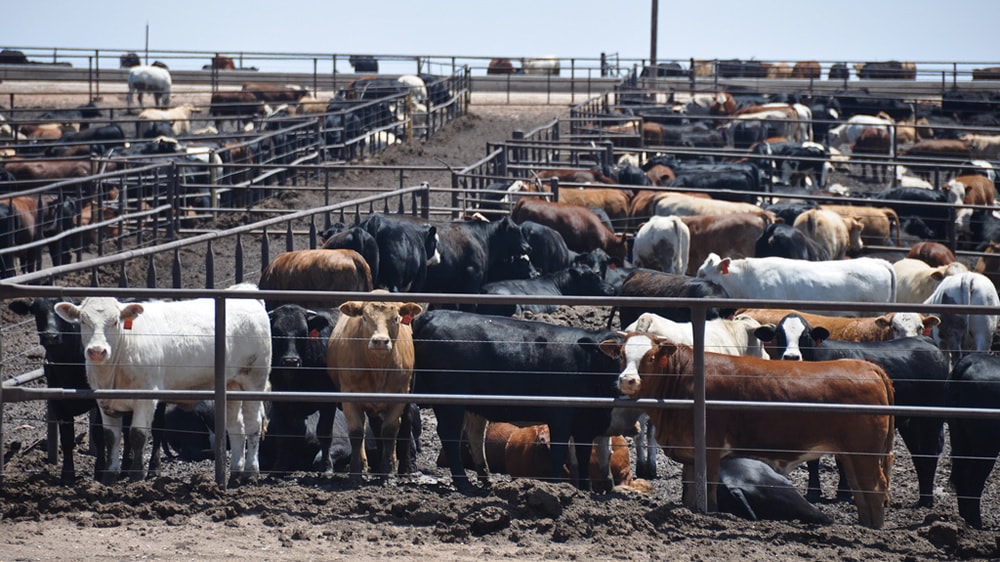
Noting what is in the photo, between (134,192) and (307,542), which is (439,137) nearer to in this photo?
(134,192)

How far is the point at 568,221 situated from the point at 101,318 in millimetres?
9434

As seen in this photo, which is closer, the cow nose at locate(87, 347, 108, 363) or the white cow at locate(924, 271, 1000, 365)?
the cow nose at locate(87, 347, 108, 363)

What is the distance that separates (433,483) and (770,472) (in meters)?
2.04

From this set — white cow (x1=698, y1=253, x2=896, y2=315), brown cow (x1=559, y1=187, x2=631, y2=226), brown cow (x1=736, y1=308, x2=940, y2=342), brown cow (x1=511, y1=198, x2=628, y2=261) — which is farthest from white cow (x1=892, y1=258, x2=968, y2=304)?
brown cow (x1=559, y1=187, x2=631, y2=226)

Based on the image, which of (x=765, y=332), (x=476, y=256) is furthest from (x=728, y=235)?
(x=765, y=332)

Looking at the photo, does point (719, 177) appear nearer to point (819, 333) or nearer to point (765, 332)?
point (819, 333)

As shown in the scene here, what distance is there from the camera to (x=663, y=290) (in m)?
12.2

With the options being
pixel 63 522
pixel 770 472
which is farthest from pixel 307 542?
pixel 770 472

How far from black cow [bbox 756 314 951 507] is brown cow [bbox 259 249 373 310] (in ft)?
12.6

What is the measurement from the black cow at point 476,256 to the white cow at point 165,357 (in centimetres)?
558

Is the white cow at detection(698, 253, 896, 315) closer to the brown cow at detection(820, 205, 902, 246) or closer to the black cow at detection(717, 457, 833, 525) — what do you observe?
the brown cow at detection(820, 205, 902, 246)

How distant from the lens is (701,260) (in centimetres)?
1562

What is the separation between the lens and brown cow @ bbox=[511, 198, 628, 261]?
51.6 ft

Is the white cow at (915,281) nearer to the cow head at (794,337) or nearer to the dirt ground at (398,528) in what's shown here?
the cow head at (794,337)
